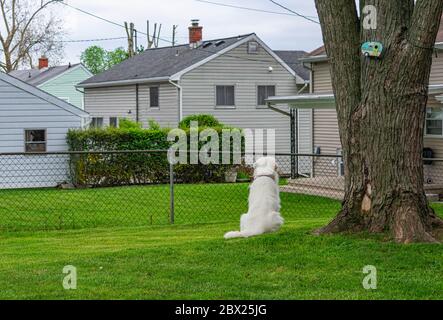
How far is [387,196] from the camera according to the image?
28.5ft

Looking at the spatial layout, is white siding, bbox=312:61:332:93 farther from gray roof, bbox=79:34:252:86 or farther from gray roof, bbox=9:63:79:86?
gray roof, bbox=9:63:79:86

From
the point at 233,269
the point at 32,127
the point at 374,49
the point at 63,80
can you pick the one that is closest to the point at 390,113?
the point at 374,49

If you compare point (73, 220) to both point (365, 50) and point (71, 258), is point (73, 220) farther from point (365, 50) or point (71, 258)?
point (365, 50)

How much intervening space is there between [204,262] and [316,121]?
19030 mm

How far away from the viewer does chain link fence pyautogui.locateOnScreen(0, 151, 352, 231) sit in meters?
15.5

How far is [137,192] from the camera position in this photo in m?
20.3

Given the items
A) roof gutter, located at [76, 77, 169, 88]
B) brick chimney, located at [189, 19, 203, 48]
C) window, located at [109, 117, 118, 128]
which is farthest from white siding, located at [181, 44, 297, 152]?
window, located at [109, 117, 118, 128]

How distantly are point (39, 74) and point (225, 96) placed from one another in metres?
21.3

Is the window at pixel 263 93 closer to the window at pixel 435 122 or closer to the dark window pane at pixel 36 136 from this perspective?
the dark window pane at pixel 36 136

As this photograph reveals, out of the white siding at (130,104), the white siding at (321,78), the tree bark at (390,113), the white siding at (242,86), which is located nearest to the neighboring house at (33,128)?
the white siding at (130,104)

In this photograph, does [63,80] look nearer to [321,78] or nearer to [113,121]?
[113,121]

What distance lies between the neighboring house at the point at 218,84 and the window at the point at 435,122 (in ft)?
41.1

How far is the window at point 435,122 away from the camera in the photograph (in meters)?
22.1

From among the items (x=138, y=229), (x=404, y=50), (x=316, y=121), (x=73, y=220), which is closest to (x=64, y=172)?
(x=316, y=121)
